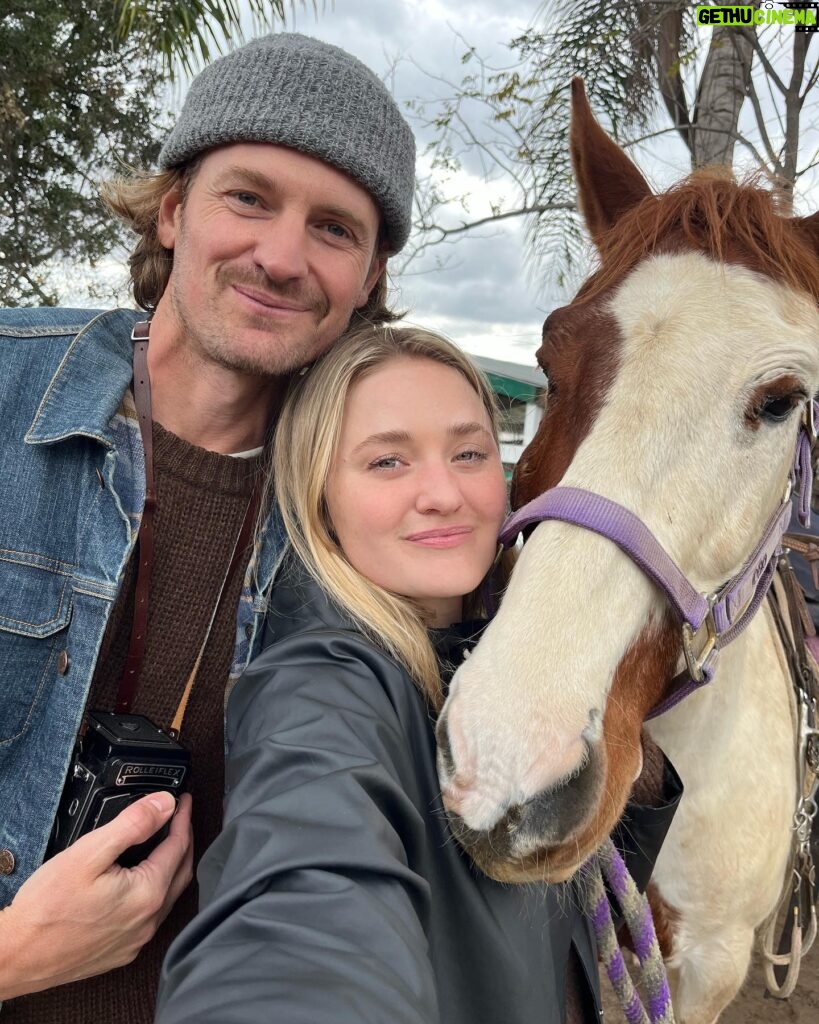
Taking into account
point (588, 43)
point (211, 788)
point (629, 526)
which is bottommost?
point (211, 788)

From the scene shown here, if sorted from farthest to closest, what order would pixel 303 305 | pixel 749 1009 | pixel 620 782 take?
pixel 749 1009
pixel 303 305
pixel 620 782

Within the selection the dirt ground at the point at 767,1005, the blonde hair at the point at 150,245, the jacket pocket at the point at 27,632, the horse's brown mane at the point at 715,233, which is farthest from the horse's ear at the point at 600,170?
the dirt ground at the point at 767,1005

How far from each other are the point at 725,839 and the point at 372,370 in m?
1.65

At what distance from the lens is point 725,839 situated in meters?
2.00

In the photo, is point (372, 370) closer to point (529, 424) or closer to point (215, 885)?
point (215, 885)

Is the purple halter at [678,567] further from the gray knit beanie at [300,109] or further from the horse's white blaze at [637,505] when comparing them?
the gray knit beanie at [300,109]

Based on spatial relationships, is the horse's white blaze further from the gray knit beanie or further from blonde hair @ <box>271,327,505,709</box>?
the gray knit beanie

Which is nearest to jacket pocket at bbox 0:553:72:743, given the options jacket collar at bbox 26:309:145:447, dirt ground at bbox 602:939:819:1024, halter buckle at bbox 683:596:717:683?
jacket collar at bbox 26:309:145:447

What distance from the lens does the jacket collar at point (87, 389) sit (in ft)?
5.33

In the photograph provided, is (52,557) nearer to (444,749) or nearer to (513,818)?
(444,749)

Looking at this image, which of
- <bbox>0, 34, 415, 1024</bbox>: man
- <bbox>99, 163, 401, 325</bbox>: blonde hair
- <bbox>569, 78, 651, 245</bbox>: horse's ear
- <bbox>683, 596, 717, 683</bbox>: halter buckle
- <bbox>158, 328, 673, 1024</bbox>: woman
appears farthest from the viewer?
<bbox>99, 163, 401, 325</bbox>: blonde hair

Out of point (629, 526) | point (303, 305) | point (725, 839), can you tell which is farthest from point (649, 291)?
point (725, 839)

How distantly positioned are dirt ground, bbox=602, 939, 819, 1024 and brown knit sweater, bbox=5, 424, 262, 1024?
2.95 meters

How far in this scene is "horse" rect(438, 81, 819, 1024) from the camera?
3.62 feet
